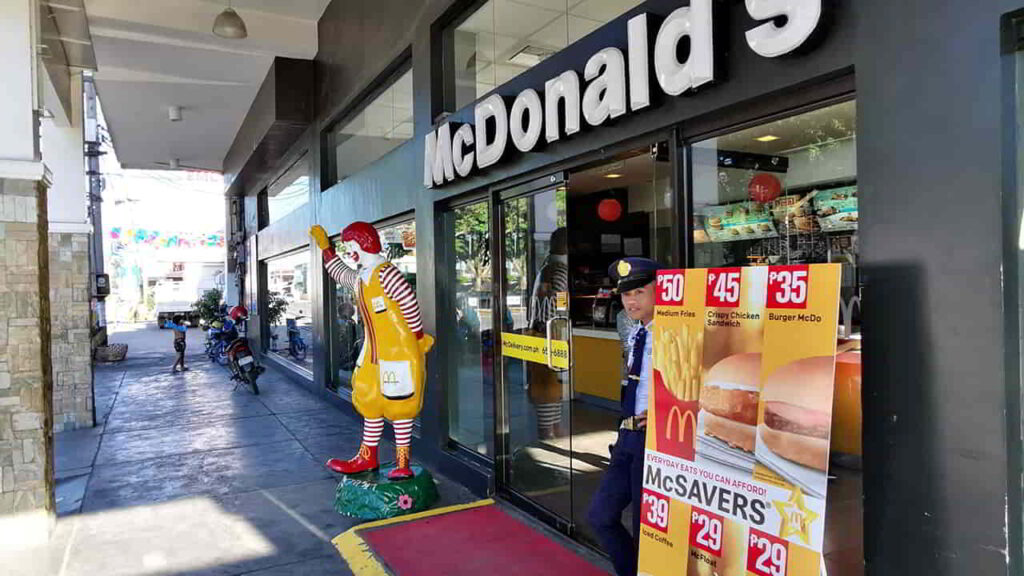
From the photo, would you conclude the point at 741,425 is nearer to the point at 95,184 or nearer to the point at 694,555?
the point at 694,555

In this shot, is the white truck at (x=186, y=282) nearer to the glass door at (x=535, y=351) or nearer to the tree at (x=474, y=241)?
the tree at (x=474, y=241)

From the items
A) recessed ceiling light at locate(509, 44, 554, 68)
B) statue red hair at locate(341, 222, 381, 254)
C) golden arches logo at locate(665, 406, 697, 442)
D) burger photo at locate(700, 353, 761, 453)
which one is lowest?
golden arches logo at locate(665, 406, 697, 442)

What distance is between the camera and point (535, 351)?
4.45 meters

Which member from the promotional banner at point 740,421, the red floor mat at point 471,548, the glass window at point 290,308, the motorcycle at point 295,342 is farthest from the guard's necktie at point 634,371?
the motorcycle at point 295,342

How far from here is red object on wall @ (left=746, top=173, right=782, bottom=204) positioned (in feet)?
9.95

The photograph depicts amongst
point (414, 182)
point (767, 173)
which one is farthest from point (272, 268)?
point (767, 173)

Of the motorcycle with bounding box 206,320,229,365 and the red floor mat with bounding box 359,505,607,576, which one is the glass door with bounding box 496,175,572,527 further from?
the motorcycle with bounding box 206,320,229,365

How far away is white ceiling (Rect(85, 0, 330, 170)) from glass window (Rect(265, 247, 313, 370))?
2.77m

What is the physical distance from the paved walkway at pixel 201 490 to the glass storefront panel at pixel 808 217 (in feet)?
8.64

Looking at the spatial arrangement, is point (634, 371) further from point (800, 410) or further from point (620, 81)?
point (620, 81)

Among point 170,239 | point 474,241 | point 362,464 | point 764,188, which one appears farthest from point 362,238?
point 170,239

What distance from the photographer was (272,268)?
13.4m

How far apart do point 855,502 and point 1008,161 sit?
124cm

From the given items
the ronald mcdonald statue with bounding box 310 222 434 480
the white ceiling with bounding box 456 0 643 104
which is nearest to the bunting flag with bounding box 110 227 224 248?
the white ceiling with bounding box 456 0 643 104
